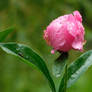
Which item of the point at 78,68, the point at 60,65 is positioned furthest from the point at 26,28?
the point at 60,65

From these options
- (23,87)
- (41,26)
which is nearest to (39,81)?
(23,87)

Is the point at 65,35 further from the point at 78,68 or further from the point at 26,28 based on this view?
the point at 26,28

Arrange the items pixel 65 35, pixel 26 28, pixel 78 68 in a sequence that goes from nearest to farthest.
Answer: pixel 65 35 < pixel 78 68 < pixel 26 28

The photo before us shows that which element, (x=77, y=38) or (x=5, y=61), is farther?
(x=5, y=61)

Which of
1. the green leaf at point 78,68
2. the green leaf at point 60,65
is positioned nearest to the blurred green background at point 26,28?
the green leaf at point 78,68

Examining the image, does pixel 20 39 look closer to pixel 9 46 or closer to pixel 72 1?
pixel 72 1

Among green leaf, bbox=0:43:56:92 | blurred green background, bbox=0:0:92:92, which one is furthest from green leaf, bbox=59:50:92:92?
blurred green background, bbox=0:0:92:92

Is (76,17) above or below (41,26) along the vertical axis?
below

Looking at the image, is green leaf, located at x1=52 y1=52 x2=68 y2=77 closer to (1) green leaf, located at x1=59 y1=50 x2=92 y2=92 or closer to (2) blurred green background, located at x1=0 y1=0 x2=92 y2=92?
(1) green leaf, located at x1=59 y1=50 x2=92 y2=92
